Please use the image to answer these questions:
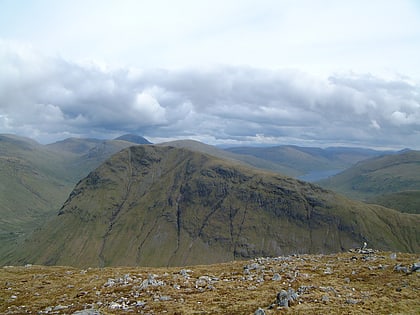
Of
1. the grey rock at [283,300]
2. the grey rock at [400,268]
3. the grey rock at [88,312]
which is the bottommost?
the grey rock at [88,312]

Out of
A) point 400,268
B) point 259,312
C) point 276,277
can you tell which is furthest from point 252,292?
point 400,268

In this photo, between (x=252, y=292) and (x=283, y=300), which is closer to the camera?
(x=283, y=300)

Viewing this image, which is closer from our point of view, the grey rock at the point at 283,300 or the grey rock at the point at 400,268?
the grey rock at the point at 283,300

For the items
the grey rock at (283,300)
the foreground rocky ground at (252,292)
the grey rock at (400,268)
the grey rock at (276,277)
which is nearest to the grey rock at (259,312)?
the foreground rocky ground at (252,292)

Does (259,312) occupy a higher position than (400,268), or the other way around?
(259,312)

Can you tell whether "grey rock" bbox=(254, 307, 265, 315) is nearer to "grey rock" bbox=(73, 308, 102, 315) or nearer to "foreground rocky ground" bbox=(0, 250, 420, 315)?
"foreground rocky ground" bbox=(0, 250, 420, 315)

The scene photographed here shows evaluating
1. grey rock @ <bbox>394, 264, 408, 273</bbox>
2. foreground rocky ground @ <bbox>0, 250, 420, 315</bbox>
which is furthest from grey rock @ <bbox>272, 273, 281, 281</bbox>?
grey rock @ <bbox>394, 264, 408, 273</bbox>

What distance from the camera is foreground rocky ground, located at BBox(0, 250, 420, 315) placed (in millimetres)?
26969

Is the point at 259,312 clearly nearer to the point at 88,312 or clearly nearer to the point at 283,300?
the point at 283,300

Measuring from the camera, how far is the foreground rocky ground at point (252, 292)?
88.5 ft

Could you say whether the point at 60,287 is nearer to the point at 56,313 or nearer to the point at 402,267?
the point at 56,313

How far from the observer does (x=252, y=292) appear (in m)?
32.8

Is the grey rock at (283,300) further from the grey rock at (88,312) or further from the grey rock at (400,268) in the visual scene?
the grey rock at (400,268)

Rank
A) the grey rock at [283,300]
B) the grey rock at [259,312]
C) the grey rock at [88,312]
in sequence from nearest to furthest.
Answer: the grey rock at [259,312], the grey rock at [283,300], the grey rock at [88,312]
